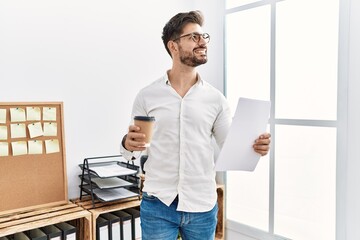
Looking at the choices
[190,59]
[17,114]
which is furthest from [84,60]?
[190,59]

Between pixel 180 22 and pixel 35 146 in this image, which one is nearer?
pixel 180 22

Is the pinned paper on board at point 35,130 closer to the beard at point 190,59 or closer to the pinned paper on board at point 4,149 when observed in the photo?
the pinned paper on board at point 4,149

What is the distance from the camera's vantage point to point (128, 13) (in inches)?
93.9

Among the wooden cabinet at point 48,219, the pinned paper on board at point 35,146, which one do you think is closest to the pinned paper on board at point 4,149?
the pinned paper on board at point 35,146

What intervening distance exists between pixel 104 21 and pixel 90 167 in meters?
1.02

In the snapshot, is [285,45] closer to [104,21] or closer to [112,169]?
[104,21]

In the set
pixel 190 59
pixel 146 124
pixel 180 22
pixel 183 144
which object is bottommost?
pixel 183 144

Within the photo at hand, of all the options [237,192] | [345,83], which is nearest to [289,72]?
[345,83]

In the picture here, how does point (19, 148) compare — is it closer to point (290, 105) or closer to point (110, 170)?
point (110, 170)

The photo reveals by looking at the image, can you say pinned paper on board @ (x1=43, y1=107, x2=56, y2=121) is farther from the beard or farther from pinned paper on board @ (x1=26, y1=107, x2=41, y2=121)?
the beard

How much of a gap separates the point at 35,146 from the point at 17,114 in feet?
0.71

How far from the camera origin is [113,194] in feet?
6.70

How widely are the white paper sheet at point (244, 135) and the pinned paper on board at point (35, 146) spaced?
1.14 m

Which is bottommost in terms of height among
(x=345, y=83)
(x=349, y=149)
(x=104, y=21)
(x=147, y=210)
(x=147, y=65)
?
(x=147, y=210)
